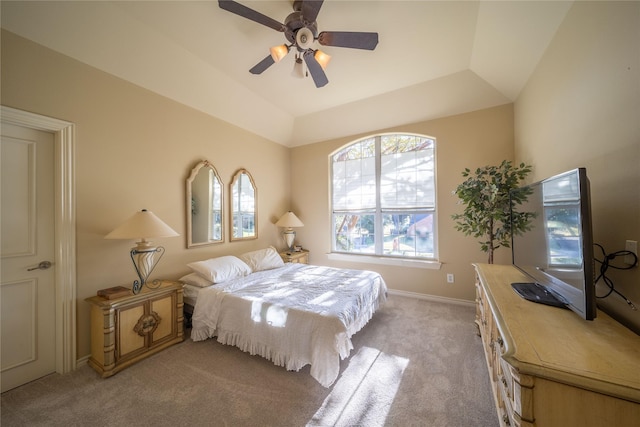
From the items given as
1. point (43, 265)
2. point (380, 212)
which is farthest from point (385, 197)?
point (43, 265)

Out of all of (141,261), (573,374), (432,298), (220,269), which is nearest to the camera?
(573,374)

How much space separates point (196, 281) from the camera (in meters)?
2.60

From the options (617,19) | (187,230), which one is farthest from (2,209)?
(617,19)

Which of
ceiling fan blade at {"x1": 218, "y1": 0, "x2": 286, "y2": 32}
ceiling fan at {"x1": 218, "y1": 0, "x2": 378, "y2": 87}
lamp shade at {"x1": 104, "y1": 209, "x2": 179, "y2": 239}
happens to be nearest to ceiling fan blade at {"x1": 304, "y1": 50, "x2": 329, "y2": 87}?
ceiling fan at {"x1": 218, "y1": 0, "x2": 378, "y2": 87}

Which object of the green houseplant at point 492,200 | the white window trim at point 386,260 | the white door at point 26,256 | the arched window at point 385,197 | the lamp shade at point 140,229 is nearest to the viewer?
the white door at point 26,256

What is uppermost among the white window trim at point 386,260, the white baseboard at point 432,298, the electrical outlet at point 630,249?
the electrical outlet at point 630,249

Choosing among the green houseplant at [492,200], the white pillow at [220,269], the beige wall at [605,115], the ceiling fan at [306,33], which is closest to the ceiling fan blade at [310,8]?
the ceiling fan at [306,33]

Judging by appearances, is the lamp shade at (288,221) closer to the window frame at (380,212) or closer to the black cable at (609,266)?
the window frame at (380,212)

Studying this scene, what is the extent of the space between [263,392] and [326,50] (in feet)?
10.8

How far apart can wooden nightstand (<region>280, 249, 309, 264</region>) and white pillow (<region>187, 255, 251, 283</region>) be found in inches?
39.3

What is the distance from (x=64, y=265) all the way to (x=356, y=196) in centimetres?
373

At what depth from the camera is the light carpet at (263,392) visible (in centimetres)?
151

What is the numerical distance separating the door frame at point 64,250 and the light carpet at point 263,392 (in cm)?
23

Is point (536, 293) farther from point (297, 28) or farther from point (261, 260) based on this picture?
point (261, 260)
